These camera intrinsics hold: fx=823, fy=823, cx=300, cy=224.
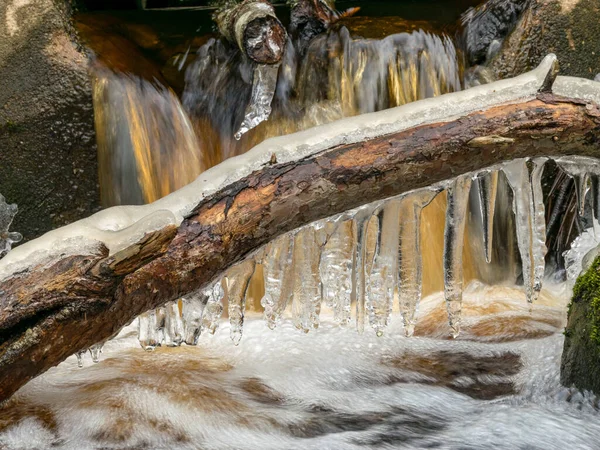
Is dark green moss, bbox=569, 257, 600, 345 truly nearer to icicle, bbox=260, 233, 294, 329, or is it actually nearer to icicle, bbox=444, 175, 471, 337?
icicle, bbox=444, 175, 471, 337

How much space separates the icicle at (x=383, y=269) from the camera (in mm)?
3215

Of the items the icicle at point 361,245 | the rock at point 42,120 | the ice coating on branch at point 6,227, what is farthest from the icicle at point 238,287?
the rock at point 42,120

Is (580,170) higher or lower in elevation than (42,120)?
lower

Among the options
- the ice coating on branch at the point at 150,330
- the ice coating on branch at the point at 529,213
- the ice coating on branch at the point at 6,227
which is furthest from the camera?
the ice coating on branch at the point at 6,227

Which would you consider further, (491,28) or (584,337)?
(491,28)

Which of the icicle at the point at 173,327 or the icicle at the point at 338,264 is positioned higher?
the icicle at the point at 338,264

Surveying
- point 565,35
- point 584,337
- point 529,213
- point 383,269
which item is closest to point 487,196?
point 529,213

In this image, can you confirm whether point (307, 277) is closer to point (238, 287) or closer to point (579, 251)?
point (238, 287)

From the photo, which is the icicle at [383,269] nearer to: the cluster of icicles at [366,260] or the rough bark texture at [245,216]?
the cluster of icicles at [366,260]

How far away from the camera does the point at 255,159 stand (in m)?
2.80

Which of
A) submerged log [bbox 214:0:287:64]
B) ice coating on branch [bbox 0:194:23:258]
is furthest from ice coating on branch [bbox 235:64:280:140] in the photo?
ice coating on branch [bbox 0:194:23:258]

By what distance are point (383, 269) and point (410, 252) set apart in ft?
0.42

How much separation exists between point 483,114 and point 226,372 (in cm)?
185

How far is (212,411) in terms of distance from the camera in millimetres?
3459
